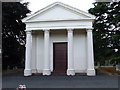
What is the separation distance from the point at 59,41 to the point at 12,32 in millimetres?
8447

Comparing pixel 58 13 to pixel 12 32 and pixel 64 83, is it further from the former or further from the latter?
pixel 12 32

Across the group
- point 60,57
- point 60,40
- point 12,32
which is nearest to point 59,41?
point 60,40

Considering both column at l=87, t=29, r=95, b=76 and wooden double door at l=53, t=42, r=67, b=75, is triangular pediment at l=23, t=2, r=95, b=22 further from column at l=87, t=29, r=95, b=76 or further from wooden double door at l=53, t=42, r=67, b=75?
wooden double door at l=53, t=42, r=67, b=75

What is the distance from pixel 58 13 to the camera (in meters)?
15.8

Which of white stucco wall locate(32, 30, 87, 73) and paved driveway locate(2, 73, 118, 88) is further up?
white stucco wall locate(32, 30, 87, 73)

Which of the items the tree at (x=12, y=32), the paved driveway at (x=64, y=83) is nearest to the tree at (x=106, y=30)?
the paved driveway at (x=64, y=83)

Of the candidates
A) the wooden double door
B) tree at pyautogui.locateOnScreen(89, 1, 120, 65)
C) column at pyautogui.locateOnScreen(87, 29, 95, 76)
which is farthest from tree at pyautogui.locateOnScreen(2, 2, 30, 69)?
column at pyautogui.locateOnScreen(87, 29, 95, 76)

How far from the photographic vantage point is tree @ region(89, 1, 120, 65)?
18641 millimetres

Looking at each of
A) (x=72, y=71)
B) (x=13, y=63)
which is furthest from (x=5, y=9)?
(x=72, y=71)

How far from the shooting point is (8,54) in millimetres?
22328

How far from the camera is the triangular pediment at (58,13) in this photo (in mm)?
15383

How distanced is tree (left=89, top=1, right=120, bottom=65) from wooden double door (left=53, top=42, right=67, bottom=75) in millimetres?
4760

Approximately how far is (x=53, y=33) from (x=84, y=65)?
14.6ft

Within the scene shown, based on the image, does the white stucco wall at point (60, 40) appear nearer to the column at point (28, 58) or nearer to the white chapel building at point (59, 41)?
the white chapel building at point (59, 41)
